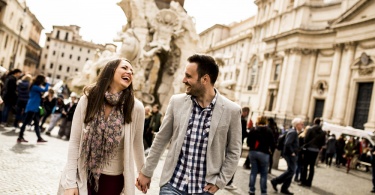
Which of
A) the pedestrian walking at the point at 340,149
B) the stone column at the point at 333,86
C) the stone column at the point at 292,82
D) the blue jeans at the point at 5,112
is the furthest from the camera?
the stone column at the point at 292,82

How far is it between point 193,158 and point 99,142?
2.28 feet

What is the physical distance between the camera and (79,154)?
2.46 meters

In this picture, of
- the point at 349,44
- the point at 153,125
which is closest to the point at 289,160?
the point at 153,125

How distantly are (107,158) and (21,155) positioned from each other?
4.70m

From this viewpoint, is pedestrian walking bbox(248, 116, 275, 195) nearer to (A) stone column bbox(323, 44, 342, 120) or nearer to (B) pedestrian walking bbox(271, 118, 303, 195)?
(B) pedestrian walking bbox(271, 118, 303, 195)

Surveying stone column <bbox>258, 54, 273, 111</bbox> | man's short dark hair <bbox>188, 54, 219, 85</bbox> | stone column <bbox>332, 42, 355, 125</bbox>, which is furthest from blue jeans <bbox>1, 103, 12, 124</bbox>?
stone column <bbox>258, 54, 273, 111</bbox>

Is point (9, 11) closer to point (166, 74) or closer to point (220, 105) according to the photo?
point (166, 74)

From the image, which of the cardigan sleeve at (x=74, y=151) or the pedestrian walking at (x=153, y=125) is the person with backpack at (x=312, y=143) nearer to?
the pedestrian walking at (x=153, y=125)

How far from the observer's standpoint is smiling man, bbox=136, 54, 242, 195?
2576 mm

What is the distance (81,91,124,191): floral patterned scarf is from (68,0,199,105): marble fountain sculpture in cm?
985

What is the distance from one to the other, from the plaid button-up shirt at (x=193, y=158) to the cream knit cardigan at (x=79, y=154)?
0.33 metres

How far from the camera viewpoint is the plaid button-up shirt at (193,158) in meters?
2.55

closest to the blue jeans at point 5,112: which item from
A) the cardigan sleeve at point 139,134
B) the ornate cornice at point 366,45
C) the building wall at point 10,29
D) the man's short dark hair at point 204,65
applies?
the cardigan sleeve at point 139,134

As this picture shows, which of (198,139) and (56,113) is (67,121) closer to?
(56,113)
